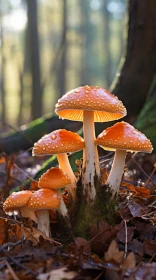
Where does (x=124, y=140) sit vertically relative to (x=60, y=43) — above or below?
below

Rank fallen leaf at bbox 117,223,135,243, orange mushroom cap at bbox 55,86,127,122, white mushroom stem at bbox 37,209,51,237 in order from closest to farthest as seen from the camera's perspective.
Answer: orange mushroom cap at bbox 55,86,127,122, fallen leaf at bbox 117,223,135,243, white mushroom stem at bbox 37,209,51,237

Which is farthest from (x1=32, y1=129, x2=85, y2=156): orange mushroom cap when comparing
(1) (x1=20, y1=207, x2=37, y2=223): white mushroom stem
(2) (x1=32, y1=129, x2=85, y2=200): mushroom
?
(1) (x1=20, y1=207, x2=37, y2=223): white mushroom stem

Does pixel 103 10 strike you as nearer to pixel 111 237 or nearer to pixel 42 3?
pixel 42 3

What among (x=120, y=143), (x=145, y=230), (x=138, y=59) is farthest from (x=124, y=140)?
(x=138, y=59)

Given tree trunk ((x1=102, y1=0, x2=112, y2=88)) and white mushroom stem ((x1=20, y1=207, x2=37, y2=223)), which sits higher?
tree trunk ((x1=102, y1=0, x2=112, y2=88))

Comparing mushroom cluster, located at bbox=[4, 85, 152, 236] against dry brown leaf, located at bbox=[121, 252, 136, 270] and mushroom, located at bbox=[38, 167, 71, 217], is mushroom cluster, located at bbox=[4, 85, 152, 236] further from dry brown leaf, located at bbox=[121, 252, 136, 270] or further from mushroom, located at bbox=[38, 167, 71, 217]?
dry brown leaf, located at bbox=[121, 252, 136, 270]

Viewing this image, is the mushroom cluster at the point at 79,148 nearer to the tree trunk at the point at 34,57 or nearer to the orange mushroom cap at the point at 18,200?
the orange mushroom cap at the point at 18,200

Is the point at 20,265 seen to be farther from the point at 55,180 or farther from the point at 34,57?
the point at 34,57
